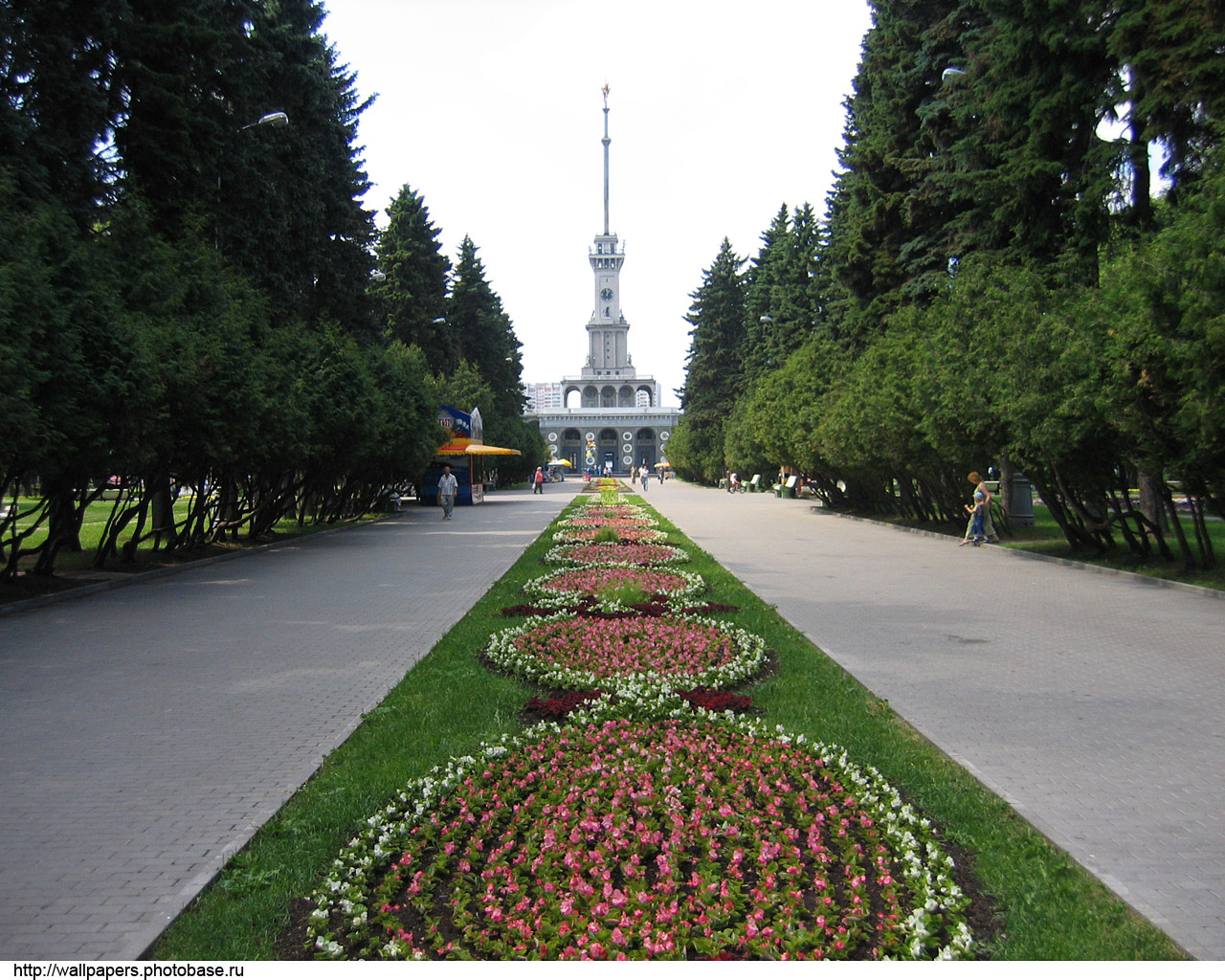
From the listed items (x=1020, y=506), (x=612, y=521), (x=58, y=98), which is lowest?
(x=612, y=521)

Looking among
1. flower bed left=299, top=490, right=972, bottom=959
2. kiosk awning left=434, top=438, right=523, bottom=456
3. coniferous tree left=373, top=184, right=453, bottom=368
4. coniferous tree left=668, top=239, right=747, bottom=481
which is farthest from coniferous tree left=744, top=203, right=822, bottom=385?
flower bed left=299, top=490, right=972, bottom=959

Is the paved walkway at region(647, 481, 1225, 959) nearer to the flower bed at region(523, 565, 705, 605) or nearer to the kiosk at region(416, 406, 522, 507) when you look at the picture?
the flower bed at region(523, 565, 705, 605)

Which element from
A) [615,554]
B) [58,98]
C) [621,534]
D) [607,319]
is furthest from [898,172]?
[607,319]

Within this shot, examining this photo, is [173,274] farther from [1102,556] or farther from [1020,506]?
[1020,506]

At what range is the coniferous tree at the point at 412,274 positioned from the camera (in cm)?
4672

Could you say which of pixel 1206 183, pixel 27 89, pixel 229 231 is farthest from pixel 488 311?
pixel 1206 183

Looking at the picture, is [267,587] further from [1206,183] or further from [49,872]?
[1206,183]

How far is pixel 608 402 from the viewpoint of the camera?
148m

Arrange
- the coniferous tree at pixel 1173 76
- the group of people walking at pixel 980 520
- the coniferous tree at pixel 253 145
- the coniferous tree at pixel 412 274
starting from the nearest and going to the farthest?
the coniferous tree at pixel 1173 76 → the coniferous tree at pixel 253 145 → the group of people walking at pixel 980 520 → the coniferous tree at pixel 412 274

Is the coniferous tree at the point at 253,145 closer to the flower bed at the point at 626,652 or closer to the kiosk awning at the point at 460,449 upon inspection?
the kiosk awning at the point at 460,449

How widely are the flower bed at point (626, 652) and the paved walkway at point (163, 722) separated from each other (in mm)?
1074

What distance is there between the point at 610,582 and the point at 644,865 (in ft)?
28.5

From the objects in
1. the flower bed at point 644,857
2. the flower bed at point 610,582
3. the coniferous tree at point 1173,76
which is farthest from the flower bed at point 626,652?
the coniferous tree at point 1173,76

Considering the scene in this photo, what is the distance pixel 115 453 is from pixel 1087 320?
1358 centimetres
